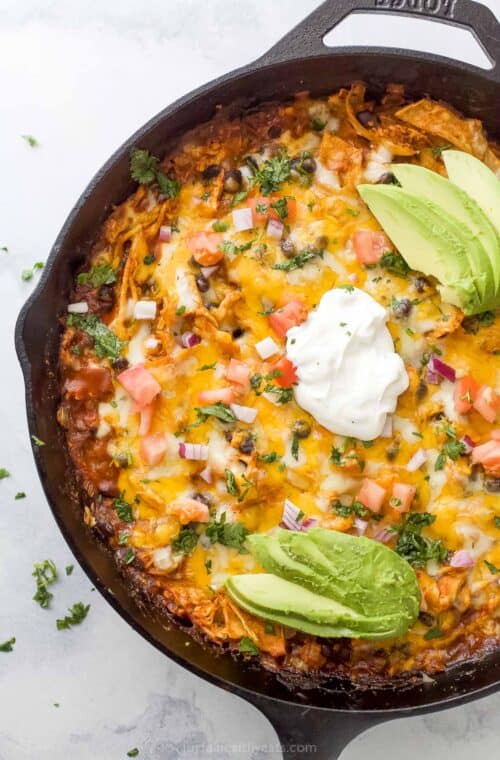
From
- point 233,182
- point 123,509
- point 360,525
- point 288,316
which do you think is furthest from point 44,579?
point 233,182

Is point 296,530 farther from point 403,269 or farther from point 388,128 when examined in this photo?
point 388,128

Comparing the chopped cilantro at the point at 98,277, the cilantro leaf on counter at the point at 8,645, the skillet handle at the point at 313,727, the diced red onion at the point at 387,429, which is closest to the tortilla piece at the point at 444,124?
the diced red onion at the point at 387,429

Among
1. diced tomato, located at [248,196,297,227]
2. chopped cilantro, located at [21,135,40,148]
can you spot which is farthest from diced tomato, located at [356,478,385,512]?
chopped cilantro, located at [21,135,40,148]

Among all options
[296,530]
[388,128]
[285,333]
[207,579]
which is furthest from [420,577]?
[388,128]

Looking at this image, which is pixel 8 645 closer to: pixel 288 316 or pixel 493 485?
pixel 288 316

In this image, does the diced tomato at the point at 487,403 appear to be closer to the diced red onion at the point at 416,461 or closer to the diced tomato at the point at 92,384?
the diced red onion at the point at 416,461

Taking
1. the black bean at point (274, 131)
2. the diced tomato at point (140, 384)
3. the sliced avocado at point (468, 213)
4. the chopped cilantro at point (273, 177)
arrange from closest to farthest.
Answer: the sliced avocado at point (468, 213), the diced tomato at point (140, 384), the chopped cilantro at point (273, 177), the black bean at point (274, 131)

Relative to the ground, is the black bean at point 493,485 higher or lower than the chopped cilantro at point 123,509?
lower
